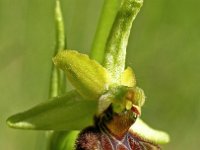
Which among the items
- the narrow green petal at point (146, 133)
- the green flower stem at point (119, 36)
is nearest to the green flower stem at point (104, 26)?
the green flower stem at point (119, 36)

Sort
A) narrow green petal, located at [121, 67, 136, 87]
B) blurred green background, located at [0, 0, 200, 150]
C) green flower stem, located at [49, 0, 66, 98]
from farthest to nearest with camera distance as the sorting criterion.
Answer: blurred green background, located at [0, 0, 200, 150], green flower stem, located at [49, 0, 66, 98], narrow green petal, located at [121, 67, 136, 87]

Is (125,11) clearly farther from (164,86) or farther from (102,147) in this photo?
(164,86)

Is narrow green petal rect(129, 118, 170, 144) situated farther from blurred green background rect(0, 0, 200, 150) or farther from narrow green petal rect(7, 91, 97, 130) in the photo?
blurred green background rect(0, 0, 200, 150)

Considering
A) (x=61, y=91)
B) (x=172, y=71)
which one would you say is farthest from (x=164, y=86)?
(x=61, y=91)

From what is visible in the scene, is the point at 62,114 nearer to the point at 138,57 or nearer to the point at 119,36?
the point at 119,36

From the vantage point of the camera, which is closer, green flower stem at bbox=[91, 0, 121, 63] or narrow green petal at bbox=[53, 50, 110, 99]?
narrow green petal at bbox=[53, 50, 110, 99]

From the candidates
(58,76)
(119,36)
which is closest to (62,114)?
(58,76)

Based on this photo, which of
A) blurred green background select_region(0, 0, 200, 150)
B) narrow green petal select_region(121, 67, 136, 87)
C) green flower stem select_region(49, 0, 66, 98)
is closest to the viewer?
narrow green petal select_region(121, 67, 136, 87)

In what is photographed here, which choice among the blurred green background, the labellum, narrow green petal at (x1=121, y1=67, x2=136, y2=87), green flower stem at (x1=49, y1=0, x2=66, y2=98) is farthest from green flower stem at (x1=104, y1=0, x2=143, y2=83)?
the blurred green background
